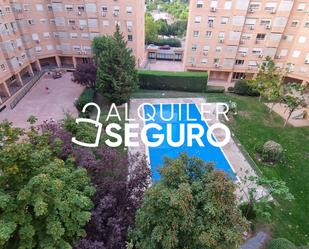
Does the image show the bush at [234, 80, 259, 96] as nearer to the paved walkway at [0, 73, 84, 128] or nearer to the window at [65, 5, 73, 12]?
the paved walkway at [0, 73, 84, 128]

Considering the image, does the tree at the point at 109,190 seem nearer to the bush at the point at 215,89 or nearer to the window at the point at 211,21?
the bush at the point at 215,89

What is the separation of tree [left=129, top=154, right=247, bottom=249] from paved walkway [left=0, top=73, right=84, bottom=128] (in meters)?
17.9

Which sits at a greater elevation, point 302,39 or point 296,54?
point 302,39

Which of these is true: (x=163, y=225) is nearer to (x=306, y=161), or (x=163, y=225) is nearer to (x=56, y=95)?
(x=306, y=161)

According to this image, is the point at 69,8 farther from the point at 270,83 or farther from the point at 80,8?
the point at 270,83

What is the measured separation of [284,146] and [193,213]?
1654 cm

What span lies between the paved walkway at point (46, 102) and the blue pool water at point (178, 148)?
967cm

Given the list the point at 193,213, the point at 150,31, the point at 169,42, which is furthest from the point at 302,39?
the point at 193,213

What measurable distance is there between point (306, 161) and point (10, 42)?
33865 millimetres

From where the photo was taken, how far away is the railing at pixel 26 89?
25278mm

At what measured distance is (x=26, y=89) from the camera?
92.0 ft

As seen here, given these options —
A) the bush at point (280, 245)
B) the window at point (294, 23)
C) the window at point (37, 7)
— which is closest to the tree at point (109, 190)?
the bush at point (280, 245)

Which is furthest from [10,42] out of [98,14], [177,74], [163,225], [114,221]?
[163,225]

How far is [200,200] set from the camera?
272 inches
